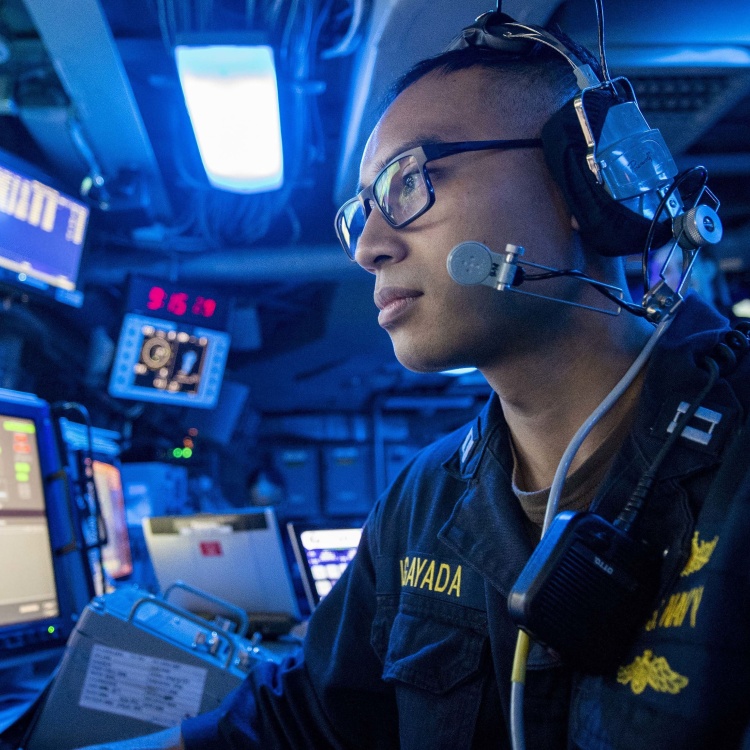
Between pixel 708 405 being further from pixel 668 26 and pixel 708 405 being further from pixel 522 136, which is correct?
pixel 668 26

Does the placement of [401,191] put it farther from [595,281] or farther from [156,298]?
[156,298]

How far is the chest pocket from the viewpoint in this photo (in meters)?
1.08

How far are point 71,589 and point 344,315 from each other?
4.16m

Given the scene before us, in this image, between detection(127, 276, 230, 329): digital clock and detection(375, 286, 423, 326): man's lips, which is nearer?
detection(375, 286, 423, 326): man's lips

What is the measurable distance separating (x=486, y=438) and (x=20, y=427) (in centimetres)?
133

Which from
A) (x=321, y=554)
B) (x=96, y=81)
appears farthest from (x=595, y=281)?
(x=96, y=81)

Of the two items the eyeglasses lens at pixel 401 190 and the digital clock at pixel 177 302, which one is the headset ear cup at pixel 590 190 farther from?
the digital clock at pixel 177 302

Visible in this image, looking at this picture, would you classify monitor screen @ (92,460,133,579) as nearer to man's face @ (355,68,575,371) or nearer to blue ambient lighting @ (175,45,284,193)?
blue ambient lighting @ (175,45,284,193)

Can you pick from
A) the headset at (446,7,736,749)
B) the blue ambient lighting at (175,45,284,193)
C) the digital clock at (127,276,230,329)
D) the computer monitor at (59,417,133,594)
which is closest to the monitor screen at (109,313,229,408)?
the digital clock at (127,276,230,329)

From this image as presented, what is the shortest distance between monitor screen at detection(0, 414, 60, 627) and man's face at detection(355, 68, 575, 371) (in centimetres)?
121

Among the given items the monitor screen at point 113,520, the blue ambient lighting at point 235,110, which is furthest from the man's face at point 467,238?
the monitor screen at point 113,520

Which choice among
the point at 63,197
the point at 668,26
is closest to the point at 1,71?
the point at 63,197

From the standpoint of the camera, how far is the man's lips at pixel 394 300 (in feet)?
3.67

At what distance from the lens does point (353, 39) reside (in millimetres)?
2752
